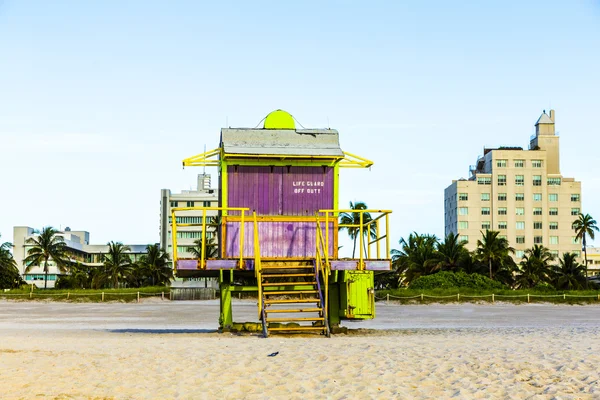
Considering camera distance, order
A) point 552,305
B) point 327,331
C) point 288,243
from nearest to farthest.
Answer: point 327,331, point 288,243, point 552,305

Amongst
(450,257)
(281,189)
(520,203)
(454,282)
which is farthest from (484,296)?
(520,203)

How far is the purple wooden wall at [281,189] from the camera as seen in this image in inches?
755

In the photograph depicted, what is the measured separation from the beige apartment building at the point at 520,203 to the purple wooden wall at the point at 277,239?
112 metres

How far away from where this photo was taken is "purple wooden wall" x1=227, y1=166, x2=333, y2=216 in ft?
62.9

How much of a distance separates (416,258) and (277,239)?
68084 mm

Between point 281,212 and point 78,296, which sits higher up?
point 281,212

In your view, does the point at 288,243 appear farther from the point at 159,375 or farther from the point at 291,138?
the point at 159,375

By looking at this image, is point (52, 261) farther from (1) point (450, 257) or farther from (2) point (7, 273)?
(1) point (450, 257)

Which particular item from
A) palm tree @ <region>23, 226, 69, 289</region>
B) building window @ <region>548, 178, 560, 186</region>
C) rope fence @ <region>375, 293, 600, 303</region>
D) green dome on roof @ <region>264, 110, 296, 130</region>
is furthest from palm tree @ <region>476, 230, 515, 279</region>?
green dome on roof @ <region>264, 110, 296, 130</region>

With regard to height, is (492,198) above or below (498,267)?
above

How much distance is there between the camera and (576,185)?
130 meters

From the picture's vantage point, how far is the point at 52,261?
11744 centimetres

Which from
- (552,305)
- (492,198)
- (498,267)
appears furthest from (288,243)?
(492,198)

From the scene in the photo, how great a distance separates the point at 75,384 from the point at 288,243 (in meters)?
8.90
